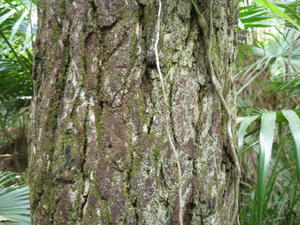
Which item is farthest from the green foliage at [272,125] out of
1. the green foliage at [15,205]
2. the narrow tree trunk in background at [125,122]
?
the green foliage at [15,205]

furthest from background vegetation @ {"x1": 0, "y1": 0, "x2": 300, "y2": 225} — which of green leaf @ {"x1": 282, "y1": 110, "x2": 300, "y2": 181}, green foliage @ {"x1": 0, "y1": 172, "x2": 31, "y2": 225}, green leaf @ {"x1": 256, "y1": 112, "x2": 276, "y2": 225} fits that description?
green leaf @ {"x1": 256, "y1": 112, "x2": 276, "y2": 225}

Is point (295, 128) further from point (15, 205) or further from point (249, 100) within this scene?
point (249, 100)

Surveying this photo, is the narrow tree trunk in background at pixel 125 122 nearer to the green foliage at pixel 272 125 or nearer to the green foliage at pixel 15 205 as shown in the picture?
the green foliage at pixel 272 125

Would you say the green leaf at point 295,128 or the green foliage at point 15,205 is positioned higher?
the green leaf at point 295,128

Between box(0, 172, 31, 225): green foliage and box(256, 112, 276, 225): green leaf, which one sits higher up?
box(256, 112, 276, 225): green leaf

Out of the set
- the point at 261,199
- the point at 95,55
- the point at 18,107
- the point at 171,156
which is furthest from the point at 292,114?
the point at 18,107

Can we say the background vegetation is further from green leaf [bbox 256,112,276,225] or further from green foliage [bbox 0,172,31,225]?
green leaf [bbox 256,112,276,225]

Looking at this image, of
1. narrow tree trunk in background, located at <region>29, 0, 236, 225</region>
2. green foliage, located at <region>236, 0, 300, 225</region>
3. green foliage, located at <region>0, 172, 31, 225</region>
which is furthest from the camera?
green foliage, located at <region>0, 172, 31, 225</region>

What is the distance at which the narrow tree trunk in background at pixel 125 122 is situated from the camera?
0.52m

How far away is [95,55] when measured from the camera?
1.80ft

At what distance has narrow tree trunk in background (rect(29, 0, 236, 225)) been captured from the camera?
→ 0.52 metres

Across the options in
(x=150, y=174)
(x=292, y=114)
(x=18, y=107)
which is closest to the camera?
(x=150, y=174)

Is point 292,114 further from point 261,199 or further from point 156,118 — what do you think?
point 156,118

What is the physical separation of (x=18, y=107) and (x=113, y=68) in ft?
3.69
